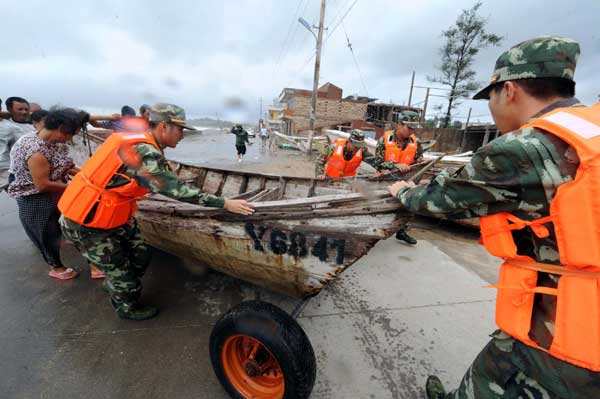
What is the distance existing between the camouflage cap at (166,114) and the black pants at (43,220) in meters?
1.87

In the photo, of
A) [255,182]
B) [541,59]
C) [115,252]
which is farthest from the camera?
[255,182]

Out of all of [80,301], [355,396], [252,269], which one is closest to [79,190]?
[80,301]

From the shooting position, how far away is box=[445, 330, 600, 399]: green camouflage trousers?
100 cm

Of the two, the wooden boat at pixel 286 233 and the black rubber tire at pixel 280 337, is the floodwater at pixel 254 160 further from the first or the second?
the black rubber tire at pixel 280 337

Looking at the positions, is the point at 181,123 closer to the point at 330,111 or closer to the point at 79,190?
the point at 79,190

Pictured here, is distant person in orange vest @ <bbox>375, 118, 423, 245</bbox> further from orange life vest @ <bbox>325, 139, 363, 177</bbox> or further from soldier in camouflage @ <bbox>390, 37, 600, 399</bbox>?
soldier in camouflage @ <bbox>390, 37, 600, 399</bbox>

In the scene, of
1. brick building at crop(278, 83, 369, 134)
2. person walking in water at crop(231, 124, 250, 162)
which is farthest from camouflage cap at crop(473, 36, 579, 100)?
brick building at crop(278, 83, 369, 134)

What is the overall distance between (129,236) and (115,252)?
29 centimetres

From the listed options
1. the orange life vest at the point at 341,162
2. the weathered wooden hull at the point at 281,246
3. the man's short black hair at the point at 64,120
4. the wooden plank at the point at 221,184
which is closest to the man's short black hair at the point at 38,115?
the man's short black hair at the point at 64,120

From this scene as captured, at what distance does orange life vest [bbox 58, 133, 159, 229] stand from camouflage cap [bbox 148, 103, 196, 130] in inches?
6.8

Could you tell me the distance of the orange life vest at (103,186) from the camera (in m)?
2.12

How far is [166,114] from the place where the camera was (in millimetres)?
2266

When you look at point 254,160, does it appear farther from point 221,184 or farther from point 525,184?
point 525,184

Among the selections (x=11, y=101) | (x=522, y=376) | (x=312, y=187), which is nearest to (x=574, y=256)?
(x=522, y=376)
